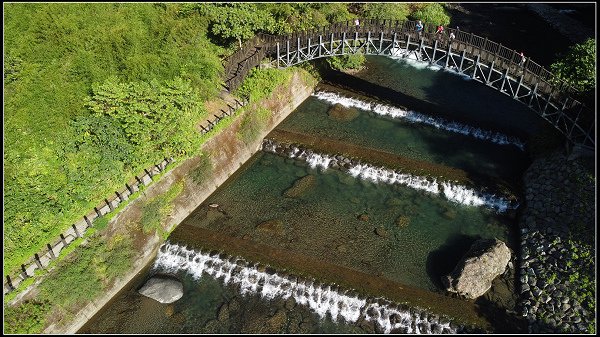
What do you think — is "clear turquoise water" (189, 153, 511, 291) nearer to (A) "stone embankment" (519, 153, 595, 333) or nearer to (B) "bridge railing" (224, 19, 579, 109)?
(A) "stone embankment" (519, 153, 595, 333)

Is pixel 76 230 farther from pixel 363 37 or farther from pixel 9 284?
pixel 363 37

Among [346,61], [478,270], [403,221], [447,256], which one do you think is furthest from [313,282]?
[346,61]

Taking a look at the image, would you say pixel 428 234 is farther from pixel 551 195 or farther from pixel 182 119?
pixel 182 119

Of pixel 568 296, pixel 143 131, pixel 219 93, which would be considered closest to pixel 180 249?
pixel 143 131

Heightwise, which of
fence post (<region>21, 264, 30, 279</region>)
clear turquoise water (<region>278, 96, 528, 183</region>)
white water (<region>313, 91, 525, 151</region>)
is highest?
white water (<region>313, 91, 525, 151</region>)

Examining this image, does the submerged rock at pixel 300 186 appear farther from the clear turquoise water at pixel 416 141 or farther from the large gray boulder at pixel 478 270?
the large gray boulder at pixel 478 270

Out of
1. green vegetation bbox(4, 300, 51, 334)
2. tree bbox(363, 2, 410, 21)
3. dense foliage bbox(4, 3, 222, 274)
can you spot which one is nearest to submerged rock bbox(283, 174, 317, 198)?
dense foliage bbox(4, 3, 222, 274)
